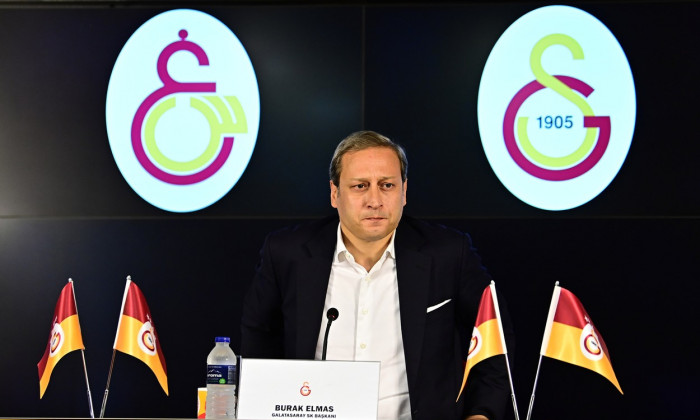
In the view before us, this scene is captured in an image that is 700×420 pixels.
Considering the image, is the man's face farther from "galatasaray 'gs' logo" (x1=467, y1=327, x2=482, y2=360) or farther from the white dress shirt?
"galatasaray 'gs' logo" (x1=467, y1=327, x2=482, y2=360)

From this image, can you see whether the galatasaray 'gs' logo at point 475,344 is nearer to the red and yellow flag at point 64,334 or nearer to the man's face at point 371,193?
the man's face at point 371,193

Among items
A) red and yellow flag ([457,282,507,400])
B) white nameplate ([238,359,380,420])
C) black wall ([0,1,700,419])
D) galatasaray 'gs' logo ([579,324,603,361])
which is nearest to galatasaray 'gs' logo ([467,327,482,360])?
red and yellow flag ([457,282,507,400])

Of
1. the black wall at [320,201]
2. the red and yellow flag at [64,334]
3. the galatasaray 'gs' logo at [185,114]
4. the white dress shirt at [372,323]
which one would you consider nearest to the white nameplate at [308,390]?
the white dress shirt at [372,323]

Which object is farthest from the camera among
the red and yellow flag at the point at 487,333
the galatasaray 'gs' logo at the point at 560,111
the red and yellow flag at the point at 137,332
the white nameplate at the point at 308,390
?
the galatasaray 'gs' logo at the point at 560,111

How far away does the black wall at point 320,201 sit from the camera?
4387 millimetres

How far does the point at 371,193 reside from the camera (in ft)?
8.77

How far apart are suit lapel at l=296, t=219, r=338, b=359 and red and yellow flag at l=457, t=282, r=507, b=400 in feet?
1.61

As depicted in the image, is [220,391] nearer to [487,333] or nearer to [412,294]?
[412,294]

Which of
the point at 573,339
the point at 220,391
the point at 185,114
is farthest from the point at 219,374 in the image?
the point at 185,114

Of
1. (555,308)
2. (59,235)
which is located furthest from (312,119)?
(555,308)

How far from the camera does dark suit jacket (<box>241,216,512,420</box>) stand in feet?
8.57

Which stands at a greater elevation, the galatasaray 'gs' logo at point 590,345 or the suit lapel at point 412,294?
A: the suit lapel at point 412,294

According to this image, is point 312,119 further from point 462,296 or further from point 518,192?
point 462,296

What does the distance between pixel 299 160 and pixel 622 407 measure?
2.11 m
